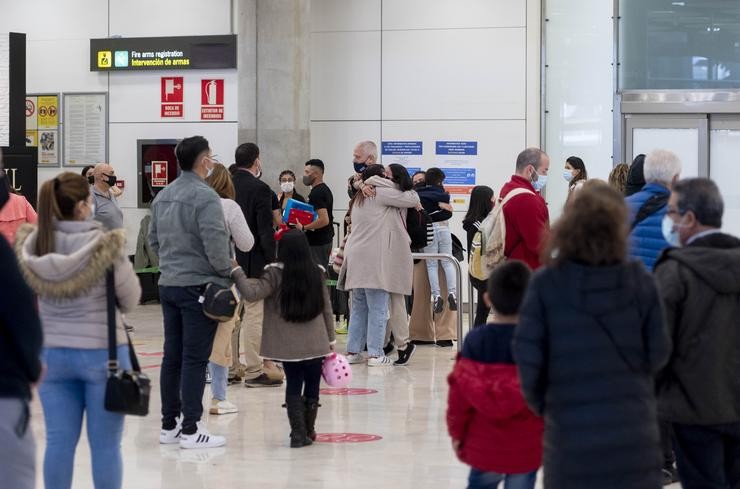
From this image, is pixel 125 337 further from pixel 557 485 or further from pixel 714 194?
pixel 714 194

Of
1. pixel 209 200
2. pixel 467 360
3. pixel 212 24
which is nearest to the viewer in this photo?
pixel 467 360

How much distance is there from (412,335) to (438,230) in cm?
102

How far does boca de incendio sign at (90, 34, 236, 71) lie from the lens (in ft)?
A: 51.0

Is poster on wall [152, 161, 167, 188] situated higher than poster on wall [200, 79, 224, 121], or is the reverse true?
poster on wall [200, 79, 224, 121]

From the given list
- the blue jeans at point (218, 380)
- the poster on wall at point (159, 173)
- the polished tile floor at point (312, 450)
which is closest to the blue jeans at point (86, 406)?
the polished tile floor at point (312, 450)

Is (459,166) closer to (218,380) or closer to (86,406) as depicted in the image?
(218,380)

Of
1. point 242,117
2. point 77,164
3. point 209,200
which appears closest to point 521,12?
point 242,117

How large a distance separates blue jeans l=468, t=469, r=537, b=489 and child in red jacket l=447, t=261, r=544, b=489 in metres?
0.04

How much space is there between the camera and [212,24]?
15.8m

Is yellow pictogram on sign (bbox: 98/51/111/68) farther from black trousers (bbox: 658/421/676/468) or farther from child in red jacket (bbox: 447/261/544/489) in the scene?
child in red jacket (bbox: 447/261/544/489)

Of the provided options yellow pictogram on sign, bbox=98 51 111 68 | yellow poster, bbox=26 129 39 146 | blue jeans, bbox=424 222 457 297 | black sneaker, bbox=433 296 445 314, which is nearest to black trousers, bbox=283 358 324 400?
black sneaker, bbox=433 296 445 314

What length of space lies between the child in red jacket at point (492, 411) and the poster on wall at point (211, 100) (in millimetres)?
11902

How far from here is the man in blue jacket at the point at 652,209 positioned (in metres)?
5.35

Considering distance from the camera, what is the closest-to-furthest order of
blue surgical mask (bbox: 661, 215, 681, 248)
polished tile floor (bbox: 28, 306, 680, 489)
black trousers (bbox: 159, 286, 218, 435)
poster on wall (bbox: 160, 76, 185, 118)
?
blue surgical mask (bbox: 661, 215, 681, 248) < polished tile floor (bbox: 28, 306, 680, 489) < black trousers (bbox: 159, 286, 218, 435) < poster on wall (bbox: 160, 76, 185, 118)
